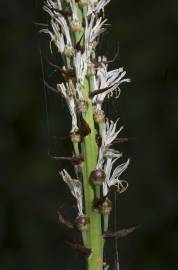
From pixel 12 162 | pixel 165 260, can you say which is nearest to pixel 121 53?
pixel 12 162

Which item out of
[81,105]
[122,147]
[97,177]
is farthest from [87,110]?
[122,147]

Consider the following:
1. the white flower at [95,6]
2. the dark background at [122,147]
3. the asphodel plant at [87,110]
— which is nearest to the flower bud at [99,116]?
the asphodel plant at [87,110]

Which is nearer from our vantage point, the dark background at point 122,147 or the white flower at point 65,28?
the white flower at point 65,28

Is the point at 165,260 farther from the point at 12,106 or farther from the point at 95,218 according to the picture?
the point at 95,218

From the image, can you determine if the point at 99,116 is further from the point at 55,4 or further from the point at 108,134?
the point at 55,4

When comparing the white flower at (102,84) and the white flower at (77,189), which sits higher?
the white flower at (102,84)

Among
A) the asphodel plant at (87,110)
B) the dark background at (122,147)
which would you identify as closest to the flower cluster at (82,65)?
the asphodel plant at (87,110)

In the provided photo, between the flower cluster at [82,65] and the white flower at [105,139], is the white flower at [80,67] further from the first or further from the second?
the white flower at [105,139]
